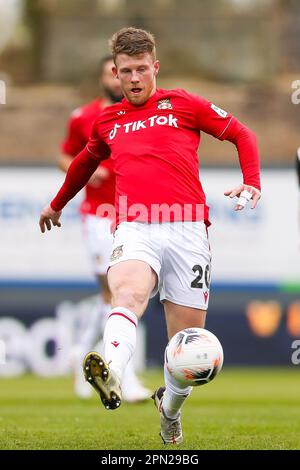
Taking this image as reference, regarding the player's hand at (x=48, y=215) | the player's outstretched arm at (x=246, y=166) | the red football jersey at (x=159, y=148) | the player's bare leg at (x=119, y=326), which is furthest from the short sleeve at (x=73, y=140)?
the player's bare leg at (x=119, y=326)

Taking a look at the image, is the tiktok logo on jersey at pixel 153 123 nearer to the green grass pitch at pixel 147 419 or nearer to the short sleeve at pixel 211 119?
the short sleeve at pixel 211 119

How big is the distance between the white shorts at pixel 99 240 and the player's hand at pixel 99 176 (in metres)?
0.35

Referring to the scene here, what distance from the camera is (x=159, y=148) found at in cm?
689

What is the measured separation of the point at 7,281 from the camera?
51.8 ft

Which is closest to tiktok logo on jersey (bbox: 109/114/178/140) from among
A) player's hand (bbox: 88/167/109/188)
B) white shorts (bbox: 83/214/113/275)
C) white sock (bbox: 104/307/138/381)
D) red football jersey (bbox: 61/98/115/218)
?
white sock (bbox: 104/307/138/381)

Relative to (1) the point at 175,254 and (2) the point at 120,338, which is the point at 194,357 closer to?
(2) the point at 120,338

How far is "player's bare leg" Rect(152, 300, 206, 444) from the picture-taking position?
6.87m

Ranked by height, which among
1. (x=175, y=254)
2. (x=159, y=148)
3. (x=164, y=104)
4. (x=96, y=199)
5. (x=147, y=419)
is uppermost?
(x=164, y=104)

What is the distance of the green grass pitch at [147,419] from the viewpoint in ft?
22.9

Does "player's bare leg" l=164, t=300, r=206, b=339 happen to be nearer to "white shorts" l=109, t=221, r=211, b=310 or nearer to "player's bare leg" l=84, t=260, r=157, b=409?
"white shorts" l=109, t=221, r=211, b=310

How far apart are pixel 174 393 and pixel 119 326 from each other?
28.2 inches

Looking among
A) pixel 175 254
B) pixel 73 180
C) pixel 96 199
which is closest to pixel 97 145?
pixel 73 180

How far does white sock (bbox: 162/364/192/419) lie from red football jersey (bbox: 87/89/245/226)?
0.96 m
